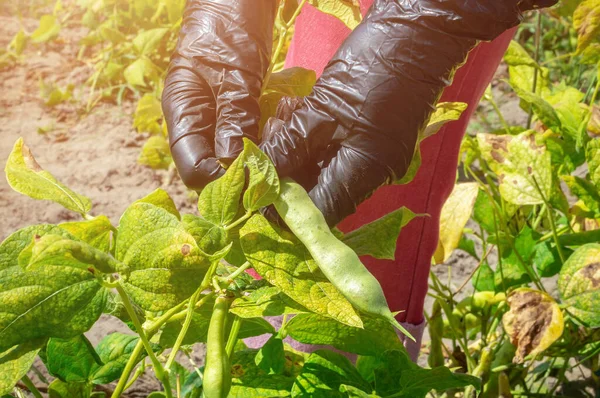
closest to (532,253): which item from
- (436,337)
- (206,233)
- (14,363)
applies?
(436,337)

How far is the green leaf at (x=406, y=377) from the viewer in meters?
0.83

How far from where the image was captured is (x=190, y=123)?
1088mm

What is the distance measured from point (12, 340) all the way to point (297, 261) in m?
0.29

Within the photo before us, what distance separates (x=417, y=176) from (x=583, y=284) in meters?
0.34

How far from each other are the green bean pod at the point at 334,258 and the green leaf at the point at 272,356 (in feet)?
0.63

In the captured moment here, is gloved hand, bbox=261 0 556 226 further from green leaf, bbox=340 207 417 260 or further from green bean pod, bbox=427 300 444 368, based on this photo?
green bean pod, bbox=427 300 444 368

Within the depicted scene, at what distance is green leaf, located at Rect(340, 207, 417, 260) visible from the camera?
81 cm

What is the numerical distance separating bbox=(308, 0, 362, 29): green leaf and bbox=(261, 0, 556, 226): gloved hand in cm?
3

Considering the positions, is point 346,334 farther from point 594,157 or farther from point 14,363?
point 594,157

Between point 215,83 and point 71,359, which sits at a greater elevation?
point 215,83

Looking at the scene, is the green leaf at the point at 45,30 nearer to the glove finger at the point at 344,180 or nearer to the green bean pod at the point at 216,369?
the glove finger at the point at 344,180

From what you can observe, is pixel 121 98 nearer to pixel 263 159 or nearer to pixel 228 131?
pixel 228 131

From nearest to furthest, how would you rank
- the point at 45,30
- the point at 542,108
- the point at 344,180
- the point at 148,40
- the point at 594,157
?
1. the point at 344,180
2. the point at 594,157
3. the point at 542,108
4. the point at 148,40
5. the point at 45,30

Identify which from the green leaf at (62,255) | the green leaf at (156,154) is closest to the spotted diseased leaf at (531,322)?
the green leaf at (62,255)
